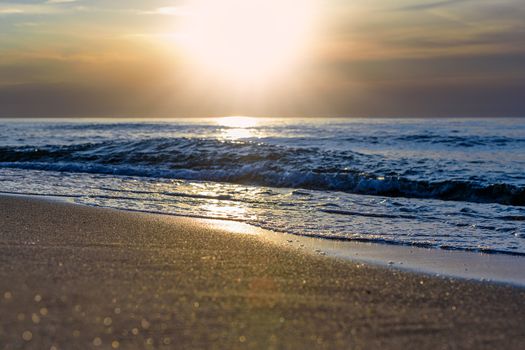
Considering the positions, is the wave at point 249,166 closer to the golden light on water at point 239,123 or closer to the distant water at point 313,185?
the distant water at point 313,185

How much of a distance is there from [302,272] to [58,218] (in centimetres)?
398

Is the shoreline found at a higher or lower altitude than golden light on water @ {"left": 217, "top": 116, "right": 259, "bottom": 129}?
lower

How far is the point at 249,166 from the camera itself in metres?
16.9

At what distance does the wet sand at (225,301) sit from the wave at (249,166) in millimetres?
8225

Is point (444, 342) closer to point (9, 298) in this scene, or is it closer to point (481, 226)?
point (9, 298)

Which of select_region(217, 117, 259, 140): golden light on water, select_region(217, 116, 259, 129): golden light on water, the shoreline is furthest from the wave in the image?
select_region(217, 116, 259, 129): golden light on water

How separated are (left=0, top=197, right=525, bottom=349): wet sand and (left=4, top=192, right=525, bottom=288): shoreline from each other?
0.35m

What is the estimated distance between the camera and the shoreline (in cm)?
569

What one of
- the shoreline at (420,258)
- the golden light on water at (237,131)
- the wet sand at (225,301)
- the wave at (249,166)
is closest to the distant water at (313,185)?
the wave at (249,166)

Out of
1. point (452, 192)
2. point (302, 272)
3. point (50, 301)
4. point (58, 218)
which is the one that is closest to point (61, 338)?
point (50, 301)

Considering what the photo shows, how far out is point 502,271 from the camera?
5914 mm

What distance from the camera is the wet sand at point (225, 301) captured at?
136 inches

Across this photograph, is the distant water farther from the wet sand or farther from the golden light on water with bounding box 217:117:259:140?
the golden light on water with bounding box 217:117:259:140

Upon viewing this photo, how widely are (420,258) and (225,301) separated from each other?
2.92 meters
